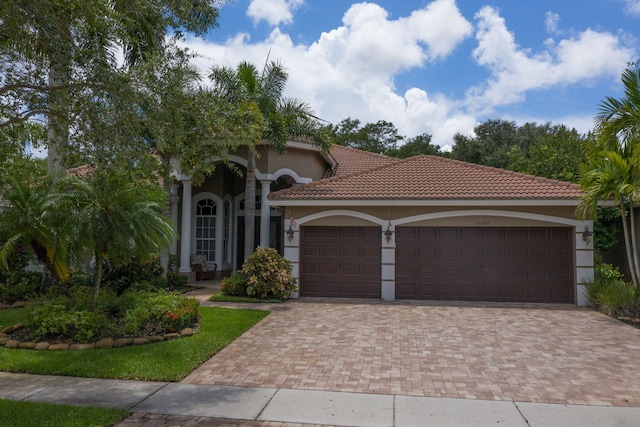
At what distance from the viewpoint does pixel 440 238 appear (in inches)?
537

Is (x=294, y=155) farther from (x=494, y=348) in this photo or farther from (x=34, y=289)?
(x=494, y=348)

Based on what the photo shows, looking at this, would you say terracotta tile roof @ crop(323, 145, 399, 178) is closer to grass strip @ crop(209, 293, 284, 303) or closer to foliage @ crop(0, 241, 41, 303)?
grass strip @ crop(209, 293, 284, 303)

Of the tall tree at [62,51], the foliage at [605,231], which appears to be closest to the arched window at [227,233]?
the tall tree at [62,51]

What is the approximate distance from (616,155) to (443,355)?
23.6 ft

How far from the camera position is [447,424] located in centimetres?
509

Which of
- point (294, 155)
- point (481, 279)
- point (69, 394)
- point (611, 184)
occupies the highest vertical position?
point (294, 155)

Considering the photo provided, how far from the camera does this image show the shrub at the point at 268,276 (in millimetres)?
13250

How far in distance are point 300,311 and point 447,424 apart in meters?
7.06

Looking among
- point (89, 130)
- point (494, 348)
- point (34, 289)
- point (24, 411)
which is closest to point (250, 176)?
point (34, 289)

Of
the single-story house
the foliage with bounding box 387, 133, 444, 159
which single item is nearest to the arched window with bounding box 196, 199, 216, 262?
the single-story house

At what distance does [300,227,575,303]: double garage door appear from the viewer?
520 inches

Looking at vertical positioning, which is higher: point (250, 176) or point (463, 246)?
point (250, 176)

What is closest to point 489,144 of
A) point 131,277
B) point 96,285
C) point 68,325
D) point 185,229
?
point 185,229

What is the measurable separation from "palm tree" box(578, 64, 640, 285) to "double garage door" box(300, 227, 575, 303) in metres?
1.72
